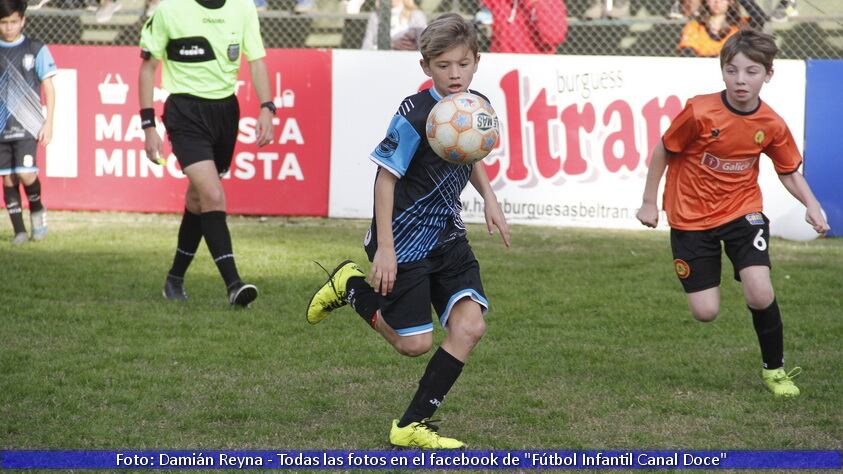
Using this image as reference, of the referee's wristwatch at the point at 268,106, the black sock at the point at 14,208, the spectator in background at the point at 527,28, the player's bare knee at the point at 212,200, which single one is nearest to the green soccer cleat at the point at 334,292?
the player's bare knee at the point at 212,200

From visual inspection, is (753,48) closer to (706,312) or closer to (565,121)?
(706,312)

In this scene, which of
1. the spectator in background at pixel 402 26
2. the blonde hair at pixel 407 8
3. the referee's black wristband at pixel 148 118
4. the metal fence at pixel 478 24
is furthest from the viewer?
the blonde hair at pixel 407 8

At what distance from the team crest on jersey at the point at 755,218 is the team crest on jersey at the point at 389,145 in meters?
2.06

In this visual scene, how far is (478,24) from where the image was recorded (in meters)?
13.4

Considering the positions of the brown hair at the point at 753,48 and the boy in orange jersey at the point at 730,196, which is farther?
the boy in orange jersey at the point at 730,196

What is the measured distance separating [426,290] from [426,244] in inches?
7.4

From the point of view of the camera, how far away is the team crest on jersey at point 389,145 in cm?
458

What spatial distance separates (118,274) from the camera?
29.3 feet

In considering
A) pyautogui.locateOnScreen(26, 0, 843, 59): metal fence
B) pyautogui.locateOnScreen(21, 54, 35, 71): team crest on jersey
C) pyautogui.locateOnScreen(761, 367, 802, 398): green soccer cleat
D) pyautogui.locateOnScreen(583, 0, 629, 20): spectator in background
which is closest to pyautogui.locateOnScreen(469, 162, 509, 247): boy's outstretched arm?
pyautogui.locateOnScreen(761, 367, 802, 398): green soccer cleat

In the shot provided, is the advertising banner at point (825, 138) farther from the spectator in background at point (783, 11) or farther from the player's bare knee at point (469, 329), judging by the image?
the player's bare knee at point (469, 329)

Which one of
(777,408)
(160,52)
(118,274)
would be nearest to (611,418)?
(777,408)

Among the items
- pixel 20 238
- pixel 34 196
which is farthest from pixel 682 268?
pixel 34 196

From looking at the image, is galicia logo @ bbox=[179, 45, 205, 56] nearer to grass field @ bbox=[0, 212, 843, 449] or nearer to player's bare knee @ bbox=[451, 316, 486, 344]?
grass field @ bbox=[0, 212, 843, 449]
